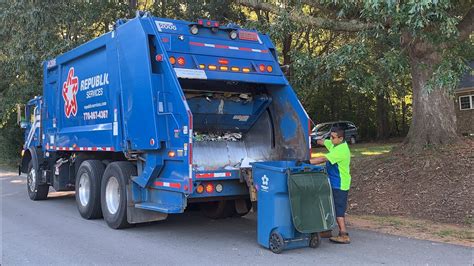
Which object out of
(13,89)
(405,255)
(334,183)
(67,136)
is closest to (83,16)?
(67,136)

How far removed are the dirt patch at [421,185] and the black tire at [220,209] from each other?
242cm

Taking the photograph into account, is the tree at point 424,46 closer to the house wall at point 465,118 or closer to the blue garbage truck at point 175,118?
the blue garbage truck at point 175,118

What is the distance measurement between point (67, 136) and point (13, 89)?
40.0 feet

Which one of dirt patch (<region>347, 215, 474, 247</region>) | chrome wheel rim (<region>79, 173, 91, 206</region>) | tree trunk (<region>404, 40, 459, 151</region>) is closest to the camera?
dirt patch (<region>347, 215, 474, 247</region>)

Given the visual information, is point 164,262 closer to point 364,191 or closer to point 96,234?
point 96,234

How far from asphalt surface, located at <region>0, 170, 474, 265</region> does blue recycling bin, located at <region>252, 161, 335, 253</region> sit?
0.20 meters

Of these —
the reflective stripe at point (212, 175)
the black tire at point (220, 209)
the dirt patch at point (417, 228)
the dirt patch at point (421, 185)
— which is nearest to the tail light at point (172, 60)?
the reflective stripe at point (212, 175)

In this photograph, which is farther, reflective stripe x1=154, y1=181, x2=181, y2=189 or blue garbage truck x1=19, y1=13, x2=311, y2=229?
blue garbage truck x1=19, y1=13, x2=311, y2=229

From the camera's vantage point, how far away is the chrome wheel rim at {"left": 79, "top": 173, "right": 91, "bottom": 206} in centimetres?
902

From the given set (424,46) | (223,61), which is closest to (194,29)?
(223,61)

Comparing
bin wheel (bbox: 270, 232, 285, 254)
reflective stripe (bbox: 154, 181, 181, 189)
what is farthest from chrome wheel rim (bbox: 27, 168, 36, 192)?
bin wheel (bbox: 270, 232, 285, 254)

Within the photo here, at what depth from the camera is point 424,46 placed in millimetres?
10141

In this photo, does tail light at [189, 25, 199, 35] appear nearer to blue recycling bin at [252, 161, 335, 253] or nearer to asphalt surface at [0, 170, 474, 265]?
blue recycling bin at [252, 161, 335, 253]

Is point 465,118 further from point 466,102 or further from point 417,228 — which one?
point 417,228
